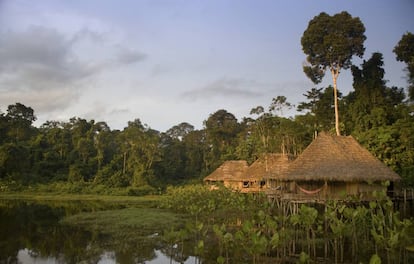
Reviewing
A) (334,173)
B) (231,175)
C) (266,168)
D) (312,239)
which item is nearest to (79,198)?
(231,175)

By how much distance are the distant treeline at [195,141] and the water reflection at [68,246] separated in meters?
17.9

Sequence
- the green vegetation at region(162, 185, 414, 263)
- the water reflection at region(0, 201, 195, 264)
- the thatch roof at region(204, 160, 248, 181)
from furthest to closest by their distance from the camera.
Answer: the thatch roof at region(204, 160, 248, 181), the water reflection at region(0, 201, 195, 264), the green vegetation at region(162, 185, 414, 263)

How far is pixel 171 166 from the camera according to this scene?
1980 inches

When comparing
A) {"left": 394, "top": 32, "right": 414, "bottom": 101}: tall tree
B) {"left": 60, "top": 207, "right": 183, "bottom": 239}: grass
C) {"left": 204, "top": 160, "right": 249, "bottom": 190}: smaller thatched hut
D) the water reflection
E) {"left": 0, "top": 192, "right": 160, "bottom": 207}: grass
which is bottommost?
the water reflection

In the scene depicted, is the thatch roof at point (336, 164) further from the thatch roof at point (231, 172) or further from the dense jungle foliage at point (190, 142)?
the thatch roof at point (231, 172)

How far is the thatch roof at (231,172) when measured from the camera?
3631 centimetres

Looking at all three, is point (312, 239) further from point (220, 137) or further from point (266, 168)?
point (220, 137)

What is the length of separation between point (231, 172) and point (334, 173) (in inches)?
668

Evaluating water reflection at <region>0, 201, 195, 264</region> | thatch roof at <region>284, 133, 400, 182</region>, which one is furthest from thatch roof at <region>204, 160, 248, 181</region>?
water reflection at <region>0, 201, 195, 264</region>

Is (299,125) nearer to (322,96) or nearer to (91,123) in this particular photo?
(322,96)

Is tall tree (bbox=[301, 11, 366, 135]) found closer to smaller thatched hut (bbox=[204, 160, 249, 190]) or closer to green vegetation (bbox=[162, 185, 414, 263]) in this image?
smaller thatched hut (bbox=[204, 160, 249, 190])

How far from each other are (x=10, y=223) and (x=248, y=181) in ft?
65.0

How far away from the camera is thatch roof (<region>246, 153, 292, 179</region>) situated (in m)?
29.4

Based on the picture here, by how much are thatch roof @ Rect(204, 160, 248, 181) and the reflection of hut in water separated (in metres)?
13.4
